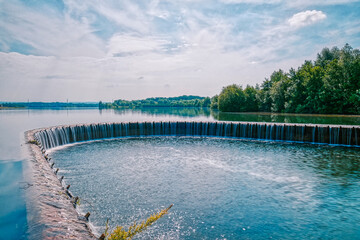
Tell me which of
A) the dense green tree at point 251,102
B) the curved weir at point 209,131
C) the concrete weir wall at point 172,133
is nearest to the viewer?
the concrete weir wall at point 172,133

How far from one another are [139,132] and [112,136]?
3.20m

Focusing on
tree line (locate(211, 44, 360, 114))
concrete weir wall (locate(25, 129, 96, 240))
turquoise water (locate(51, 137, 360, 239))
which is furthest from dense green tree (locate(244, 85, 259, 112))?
concrete weir wall (locate(25, 129, 96, 240))

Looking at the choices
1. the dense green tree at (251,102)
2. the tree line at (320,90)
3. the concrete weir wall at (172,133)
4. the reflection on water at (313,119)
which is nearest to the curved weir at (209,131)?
the concrete weir wall at (172,133)

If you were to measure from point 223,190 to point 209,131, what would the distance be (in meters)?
17.9

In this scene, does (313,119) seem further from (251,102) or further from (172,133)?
(251,102)

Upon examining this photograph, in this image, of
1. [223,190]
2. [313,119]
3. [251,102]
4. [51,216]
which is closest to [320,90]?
[313,119]

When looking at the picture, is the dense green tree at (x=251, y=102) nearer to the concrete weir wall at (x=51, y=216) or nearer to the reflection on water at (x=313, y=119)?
the reflection on water at (x=313, y=119)

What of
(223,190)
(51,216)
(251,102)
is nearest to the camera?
(51,216)

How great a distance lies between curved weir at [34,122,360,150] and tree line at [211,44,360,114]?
29.2 meters

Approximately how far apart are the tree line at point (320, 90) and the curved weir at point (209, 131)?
29183 mm

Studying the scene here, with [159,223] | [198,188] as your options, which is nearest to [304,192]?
[198,188]

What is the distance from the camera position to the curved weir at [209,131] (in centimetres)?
2231

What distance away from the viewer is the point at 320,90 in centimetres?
5347

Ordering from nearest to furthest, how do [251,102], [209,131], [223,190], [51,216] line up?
[51,216]
[223,190]
[209,131]
[251,102]
